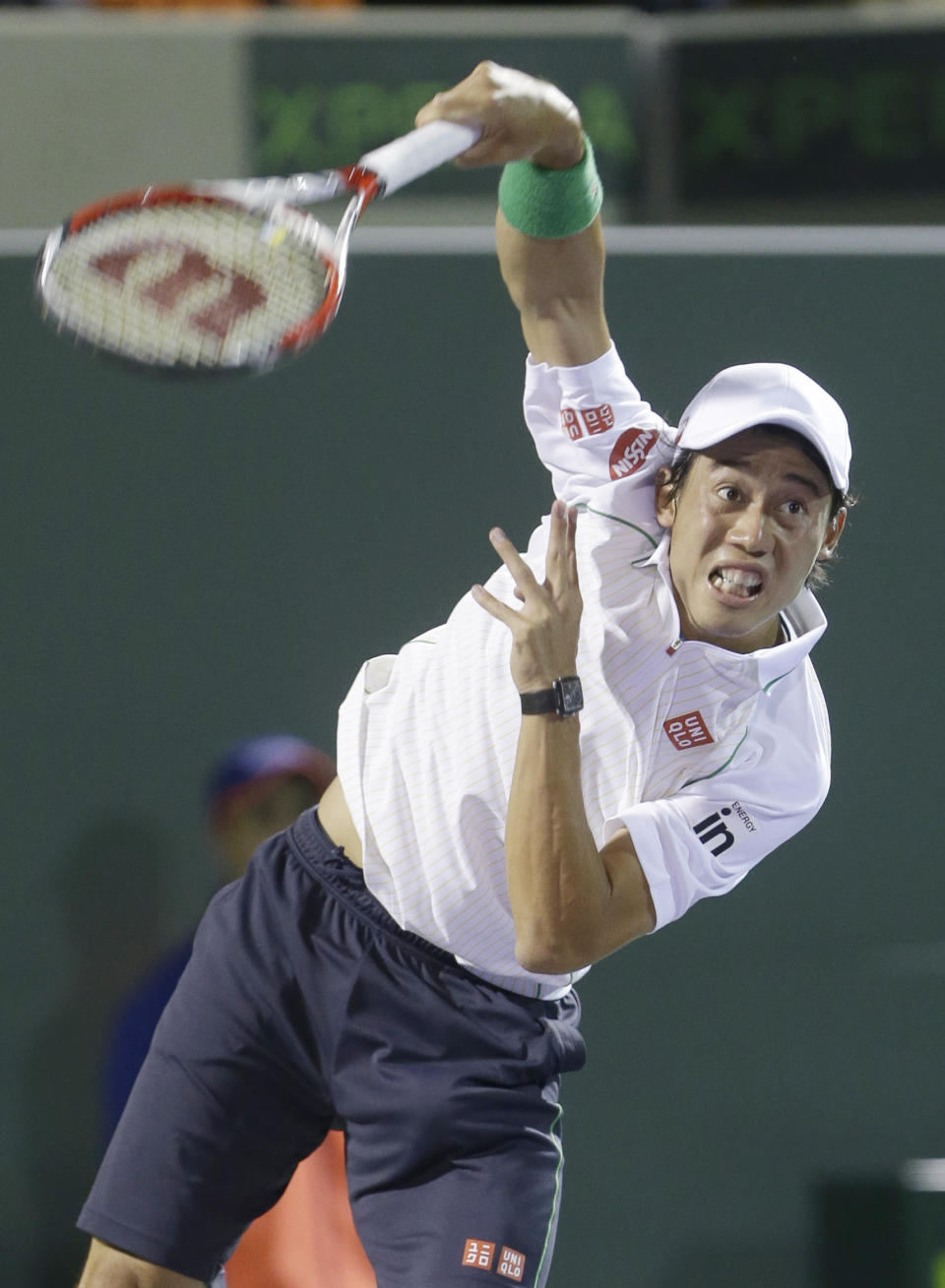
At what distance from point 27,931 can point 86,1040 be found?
24 cm

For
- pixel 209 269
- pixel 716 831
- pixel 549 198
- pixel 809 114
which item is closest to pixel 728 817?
pixel 716 831

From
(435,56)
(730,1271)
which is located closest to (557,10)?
(435,56)

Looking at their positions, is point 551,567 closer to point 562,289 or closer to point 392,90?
point 562,289

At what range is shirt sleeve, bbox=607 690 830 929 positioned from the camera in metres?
2.40

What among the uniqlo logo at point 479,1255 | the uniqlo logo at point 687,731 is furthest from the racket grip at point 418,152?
the uniqlo logo at point 479,1255

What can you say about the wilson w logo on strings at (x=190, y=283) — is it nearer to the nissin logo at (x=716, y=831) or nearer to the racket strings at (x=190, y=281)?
the racket strings at (x=190, y=281)

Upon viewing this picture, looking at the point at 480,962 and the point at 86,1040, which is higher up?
the point at 480,962

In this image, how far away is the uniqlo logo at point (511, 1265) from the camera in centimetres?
245

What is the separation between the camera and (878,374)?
3.59 meters

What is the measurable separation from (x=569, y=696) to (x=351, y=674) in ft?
4.41

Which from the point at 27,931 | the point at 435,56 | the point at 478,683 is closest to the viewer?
the point at 478,683

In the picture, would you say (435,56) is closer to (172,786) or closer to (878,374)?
(878,374)

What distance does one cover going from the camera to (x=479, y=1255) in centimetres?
244

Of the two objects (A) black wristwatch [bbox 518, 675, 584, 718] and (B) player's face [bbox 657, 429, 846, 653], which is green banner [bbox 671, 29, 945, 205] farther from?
(A) black wristwatch [bbox 518, 675, 584, 718]
